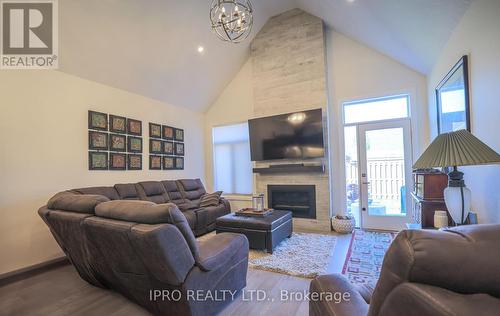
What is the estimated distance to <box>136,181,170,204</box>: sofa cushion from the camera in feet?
13.7

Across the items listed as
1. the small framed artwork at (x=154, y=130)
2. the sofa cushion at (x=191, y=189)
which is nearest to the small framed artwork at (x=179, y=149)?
the small framed artwork at (x=154, y=130)

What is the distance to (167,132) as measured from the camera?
5102mm

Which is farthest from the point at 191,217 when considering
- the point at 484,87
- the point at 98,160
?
the point at 484,87

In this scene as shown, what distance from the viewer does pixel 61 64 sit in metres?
3.29

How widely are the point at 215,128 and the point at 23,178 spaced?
3.94m

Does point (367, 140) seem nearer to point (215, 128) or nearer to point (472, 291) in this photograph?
point (215, 128)

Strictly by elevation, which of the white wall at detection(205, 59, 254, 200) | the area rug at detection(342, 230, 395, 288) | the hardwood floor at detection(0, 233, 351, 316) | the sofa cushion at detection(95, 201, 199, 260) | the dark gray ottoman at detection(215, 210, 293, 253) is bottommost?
the area rug at detection(342, 230, 395, 288)

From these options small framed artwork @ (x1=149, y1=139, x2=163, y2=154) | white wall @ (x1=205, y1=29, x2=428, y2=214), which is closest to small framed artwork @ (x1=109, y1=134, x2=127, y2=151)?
small framed artwork @ (x1=149, y1=139, x2=163, y2=154)

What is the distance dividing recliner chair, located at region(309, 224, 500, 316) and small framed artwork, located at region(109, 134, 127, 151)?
4394 mm

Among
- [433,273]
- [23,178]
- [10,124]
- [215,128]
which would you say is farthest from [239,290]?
[215,128]

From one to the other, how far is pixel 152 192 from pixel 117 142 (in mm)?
1079

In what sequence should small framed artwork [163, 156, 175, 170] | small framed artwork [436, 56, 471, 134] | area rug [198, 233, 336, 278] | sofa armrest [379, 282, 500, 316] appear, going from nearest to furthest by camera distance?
sofa armrest [379, 282, 500, 316] < small framed artwork [436, 56, 471, 134] < area rug [198, 233, 336, 278] < small framed artwork [163, 156, 175, 170]

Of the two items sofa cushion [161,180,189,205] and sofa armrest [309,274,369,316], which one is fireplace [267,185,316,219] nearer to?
sofa cushion [161,180,189,205]

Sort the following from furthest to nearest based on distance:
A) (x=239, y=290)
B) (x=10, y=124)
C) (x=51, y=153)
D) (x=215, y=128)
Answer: (x=215, y=128), (x=51, y=153), (x=10, y=124), (x=239, y=290)
